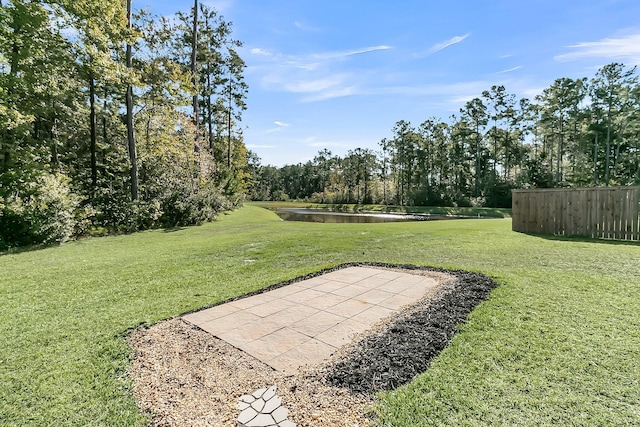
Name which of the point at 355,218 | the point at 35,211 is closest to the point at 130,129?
the point at 35,211

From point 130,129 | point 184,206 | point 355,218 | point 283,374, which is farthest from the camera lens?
point 355,218

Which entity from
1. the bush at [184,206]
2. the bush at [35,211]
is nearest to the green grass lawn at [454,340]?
the bush at [35,211]

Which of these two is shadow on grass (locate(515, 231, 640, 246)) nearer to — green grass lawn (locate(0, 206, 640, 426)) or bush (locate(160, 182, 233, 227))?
green grass lawn (locate(0, 206, 640, 426))

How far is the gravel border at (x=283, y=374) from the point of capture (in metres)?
1.74

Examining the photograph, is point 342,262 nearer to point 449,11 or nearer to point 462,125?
point 449,11

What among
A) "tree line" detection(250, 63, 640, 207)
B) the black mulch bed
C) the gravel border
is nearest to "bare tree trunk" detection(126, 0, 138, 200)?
the gravel border

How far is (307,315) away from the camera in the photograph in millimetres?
3096

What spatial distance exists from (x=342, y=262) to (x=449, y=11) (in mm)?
7230

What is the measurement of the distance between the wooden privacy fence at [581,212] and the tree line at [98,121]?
12.4 metres

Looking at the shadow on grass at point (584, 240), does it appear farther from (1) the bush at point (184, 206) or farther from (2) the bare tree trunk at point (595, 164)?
(2) the bare tree trunk at point (595, 164)

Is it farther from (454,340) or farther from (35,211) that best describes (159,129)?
(454,340)

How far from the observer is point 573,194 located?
310 inches

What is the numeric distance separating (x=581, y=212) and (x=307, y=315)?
8.30 meters

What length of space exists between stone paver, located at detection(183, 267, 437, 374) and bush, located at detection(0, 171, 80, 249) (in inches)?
310
